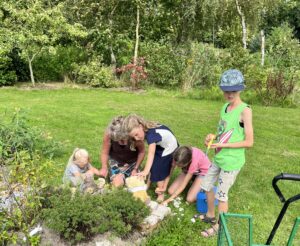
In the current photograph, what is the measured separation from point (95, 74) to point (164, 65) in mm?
2343

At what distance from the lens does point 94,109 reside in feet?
29.1

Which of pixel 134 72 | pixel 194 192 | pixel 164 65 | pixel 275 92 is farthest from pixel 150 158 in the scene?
pixel 164 65

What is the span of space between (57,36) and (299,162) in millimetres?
8699

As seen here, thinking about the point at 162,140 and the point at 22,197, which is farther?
the point at 162,140

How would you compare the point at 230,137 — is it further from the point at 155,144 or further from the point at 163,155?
the point at 163,155

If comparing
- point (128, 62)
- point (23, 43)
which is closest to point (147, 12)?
point (128, 62)

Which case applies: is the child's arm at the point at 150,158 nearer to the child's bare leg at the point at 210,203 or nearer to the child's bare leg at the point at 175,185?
the child's bare leg at the point at 175,185

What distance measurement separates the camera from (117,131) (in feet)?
13.0

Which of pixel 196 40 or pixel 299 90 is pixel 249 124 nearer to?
pixel 299 90

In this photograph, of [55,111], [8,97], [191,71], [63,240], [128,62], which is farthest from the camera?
[128,62]

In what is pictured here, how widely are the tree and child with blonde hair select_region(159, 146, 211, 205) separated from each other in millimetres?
8282

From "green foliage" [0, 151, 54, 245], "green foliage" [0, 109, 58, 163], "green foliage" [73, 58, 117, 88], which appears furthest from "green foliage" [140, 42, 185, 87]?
"green foliage" [0, 151, 54, 245]

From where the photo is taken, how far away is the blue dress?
167 inches

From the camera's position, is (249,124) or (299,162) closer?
(249,124)
